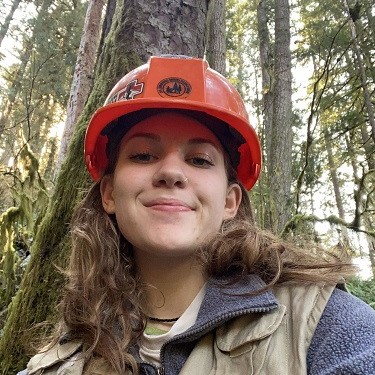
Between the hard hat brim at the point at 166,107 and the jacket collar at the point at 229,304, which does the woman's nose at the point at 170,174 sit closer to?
the hard hat brim at the point at 166,107

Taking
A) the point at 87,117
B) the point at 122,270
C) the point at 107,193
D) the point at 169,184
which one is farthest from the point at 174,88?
the point at 87,117

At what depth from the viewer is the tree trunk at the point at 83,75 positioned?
750 centimetres

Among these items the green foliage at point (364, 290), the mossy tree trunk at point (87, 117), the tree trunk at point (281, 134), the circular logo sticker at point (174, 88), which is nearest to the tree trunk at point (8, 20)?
the tree trunk at point (281, 134)

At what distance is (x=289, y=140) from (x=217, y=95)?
6.06m

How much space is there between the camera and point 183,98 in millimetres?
1932

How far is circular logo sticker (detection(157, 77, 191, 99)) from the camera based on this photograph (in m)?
1.95

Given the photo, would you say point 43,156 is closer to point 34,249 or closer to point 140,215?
point 34,249

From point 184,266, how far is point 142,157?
1.75ft

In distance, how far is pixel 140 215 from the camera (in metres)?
1.83

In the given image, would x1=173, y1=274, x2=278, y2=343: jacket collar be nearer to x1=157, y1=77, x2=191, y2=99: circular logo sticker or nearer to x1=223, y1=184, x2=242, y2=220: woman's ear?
x1=223, y1=184, x2=242, y2=220: woman's ear

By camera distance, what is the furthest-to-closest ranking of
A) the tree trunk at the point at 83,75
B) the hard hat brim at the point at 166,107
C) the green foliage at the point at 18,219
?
the tree trunk at the point at 83,75 < the green foliage at the point at 18,219 < the hard hat brim at the point at 166,107

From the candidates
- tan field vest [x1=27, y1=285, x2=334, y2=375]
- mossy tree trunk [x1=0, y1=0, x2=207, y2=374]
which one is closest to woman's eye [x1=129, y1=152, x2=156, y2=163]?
tan field vest [x1=27, y1=285, x2=334, y2=375]

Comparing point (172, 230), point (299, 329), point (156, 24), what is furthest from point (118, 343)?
point (156, 24)

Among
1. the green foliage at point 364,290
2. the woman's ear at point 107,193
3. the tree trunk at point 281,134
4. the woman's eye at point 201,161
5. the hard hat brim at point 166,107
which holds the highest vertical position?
the tree trunk at point 281,134
